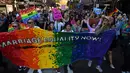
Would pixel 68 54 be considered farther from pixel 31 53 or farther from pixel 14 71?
pixel 14 71

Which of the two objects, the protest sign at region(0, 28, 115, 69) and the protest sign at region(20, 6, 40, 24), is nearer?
the protest sign at region(0, 28, 115, 69)

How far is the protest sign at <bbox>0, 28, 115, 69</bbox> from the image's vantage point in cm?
659

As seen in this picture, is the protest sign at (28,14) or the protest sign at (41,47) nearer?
the protest sign at (41,47)

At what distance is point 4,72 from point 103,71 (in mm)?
3117

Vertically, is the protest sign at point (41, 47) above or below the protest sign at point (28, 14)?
below

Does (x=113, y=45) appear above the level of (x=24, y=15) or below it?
below

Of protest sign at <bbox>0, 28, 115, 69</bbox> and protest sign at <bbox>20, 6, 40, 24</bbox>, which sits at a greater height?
protest sign at <bbox>20, 6, 40, 24</bbox>

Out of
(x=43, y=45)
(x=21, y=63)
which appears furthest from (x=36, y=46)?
(x=21, y=63)

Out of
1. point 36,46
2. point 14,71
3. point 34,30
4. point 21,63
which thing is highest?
point 34,30

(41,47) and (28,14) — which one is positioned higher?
(28,14)

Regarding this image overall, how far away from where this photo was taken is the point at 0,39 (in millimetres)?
6578

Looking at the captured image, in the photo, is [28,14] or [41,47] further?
[28,14]

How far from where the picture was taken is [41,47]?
6.64 metres

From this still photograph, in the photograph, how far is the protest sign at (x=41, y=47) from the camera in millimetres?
6594
